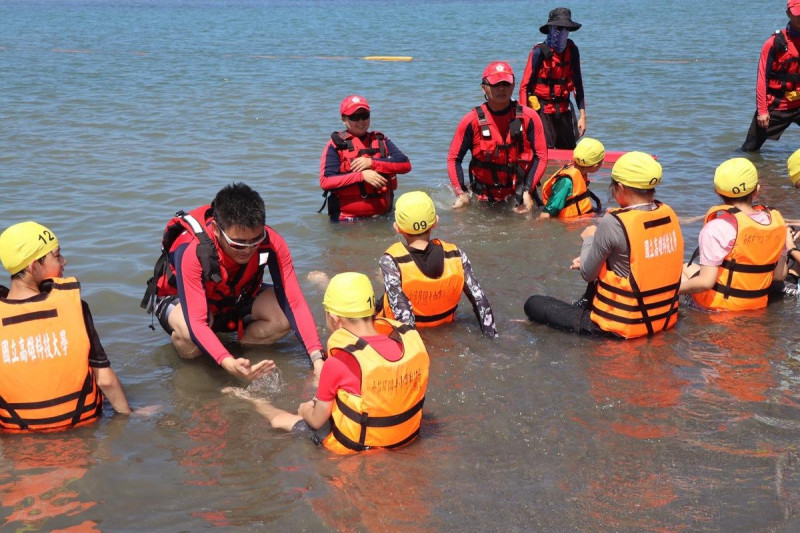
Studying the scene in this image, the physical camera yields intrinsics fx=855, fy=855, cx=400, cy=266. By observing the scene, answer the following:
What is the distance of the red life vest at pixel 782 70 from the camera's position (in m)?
9.96

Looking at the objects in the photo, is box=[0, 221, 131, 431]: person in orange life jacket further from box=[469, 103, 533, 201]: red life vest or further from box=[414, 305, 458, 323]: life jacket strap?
box=[469, 103, 533, 201]: red life vest

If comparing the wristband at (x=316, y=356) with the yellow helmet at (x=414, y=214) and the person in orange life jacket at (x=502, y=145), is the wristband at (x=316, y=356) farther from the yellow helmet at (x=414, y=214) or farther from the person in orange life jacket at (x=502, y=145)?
the person in orange life jacket at (x=502, y=145)

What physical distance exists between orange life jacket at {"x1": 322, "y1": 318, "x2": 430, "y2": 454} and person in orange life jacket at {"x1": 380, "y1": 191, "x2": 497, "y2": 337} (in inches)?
46.8

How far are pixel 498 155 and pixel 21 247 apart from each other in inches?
205

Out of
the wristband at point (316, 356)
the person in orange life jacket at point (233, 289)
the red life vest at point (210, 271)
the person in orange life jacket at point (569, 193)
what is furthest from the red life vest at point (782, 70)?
the wristband at point (316, 356)

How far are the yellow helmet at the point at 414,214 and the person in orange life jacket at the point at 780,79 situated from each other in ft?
20.2

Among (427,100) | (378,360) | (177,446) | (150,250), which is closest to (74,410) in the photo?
(177,446)

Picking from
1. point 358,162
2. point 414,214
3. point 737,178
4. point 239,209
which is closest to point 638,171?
point 737,178

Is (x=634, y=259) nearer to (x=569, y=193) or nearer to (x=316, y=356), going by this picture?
(x=316, y=356)

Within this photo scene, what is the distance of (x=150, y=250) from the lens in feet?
26.9

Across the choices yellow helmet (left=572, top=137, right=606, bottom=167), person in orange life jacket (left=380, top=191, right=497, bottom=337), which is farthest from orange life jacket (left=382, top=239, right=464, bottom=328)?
yellow helmet (left=572, top=137, right=606, bottom=167)

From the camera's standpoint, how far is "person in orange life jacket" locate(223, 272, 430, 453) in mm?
4172

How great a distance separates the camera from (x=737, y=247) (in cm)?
586

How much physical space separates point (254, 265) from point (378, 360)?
1.70m
